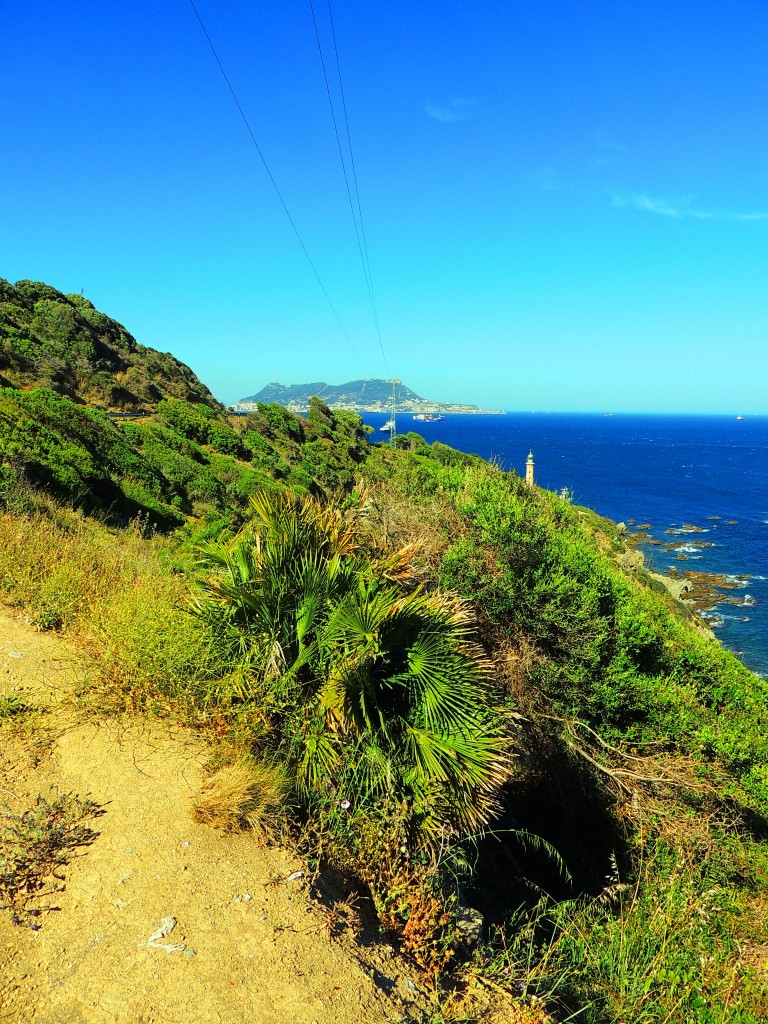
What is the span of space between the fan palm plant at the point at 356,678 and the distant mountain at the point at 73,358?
18.0 meters

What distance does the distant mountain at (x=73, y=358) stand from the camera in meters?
23.6

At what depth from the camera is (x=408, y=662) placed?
16.2 ft

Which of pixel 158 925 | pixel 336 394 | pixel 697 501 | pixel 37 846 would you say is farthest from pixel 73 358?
pixel 336 394

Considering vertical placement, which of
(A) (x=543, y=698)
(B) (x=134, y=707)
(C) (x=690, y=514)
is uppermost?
(B) (x=134, y=707)

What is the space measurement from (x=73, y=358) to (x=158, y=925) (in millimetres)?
30134

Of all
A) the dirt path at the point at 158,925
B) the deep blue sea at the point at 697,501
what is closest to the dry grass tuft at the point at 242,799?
the dirt path at the point at 158,925

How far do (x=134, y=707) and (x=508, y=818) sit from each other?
4.99 metres

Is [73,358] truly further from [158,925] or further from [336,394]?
[336,394]

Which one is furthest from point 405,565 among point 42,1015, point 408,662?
point 42,1015

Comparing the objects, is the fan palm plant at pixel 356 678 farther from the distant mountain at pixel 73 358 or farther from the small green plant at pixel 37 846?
the distant mountain at pixel 73 358

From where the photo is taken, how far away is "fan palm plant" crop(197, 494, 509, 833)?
4426 millimetres

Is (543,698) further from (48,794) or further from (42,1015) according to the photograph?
(42,1015)

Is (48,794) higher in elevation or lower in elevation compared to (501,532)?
lower

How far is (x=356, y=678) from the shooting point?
15.1ft
